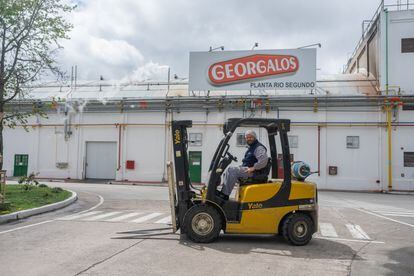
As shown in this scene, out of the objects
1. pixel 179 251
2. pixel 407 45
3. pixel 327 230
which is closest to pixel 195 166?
pixel 407 45

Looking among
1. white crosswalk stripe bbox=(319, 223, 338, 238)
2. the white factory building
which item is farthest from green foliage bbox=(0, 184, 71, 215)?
the white factory building

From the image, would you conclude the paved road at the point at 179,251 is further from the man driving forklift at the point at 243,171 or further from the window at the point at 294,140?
the window at the point at 294,140

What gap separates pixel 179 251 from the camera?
7.22 metres

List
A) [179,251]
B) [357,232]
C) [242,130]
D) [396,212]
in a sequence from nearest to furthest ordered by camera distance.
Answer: [179,251]
[357,232]
[396,212]
[242,130]

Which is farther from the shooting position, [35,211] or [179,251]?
[35,211]

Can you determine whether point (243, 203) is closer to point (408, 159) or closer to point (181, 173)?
point (181, 173)

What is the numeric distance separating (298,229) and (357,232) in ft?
9.24

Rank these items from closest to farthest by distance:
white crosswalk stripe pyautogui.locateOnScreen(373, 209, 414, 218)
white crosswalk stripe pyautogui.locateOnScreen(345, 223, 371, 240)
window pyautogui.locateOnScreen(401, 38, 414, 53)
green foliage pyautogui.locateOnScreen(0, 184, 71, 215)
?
white crosswalk stripe pyautogui.locateOnScreen(345, 223, 371, 240) → green foliage pyautogui.locateOnScreen(0, 184, 71, 215) → white crosswalk stripe pyautogui.locateOnScreen(373, 209, 414, 218) → window pyautogui.locateOnScreen(401, 38, 414, 53)

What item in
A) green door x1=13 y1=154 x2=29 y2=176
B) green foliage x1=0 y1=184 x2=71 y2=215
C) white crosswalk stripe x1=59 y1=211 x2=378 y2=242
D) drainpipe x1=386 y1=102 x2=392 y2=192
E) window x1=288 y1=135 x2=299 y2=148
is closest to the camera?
white crosswalk stripe x1=59 y1=211 x2=378 y2=242

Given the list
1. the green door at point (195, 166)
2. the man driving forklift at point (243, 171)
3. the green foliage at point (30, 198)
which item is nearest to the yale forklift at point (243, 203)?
the man driving forklift at point (243, 171)

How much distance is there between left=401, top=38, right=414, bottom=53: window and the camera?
25484 mm

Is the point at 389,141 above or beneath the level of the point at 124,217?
above

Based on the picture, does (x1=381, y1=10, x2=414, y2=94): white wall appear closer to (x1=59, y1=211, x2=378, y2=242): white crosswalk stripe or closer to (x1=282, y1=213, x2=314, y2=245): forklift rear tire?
(x1=59, y1=211, x2=378, y2=242): white crosswalk stripe

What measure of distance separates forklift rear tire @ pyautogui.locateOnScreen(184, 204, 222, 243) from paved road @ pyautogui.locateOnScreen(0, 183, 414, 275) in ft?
0.55
